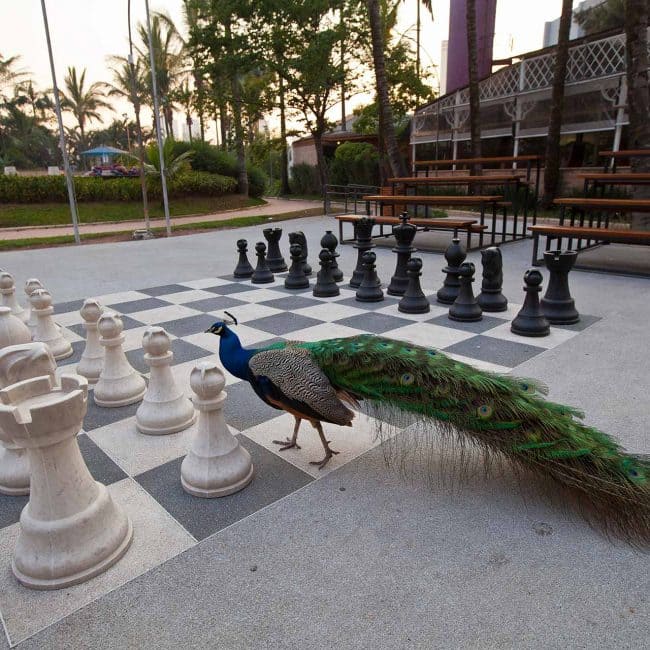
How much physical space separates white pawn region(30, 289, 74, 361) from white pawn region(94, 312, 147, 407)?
3.20 feet

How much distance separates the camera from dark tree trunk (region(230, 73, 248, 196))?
1825cm

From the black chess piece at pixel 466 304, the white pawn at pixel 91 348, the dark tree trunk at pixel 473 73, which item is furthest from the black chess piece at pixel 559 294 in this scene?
the dark tree trunk at pixel 473 73

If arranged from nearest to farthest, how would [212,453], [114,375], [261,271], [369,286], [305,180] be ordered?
[212,453] → [114,375] → [369,286] → [261,271] → [305,180]

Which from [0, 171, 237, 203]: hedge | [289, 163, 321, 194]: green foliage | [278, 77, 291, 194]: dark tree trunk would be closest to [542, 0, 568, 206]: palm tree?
[278, 77, 291, 194]: dark tree trunk

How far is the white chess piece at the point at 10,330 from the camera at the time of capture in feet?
9.27

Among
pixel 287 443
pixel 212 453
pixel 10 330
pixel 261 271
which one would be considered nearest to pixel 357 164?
pixel 261 271

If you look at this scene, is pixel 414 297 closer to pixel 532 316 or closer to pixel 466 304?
pixel 466 304

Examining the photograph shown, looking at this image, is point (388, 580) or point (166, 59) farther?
point (166, 59)

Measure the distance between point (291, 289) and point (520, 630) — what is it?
15.5ft

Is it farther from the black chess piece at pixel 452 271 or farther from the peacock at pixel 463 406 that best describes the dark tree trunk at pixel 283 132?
the peacock at pixel 463 406

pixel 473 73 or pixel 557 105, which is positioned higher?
pixel 473 73

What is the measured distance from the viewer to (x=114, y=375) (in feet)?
10.3

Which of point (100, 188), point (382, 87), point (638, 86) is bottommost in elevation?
point (100, 188)

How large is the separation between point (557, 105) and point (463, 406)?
12758 millimetres
